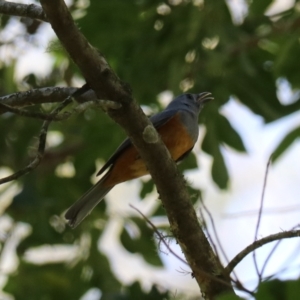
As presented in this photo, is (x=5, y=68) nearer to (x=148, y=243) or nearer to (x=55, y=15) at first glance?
(x=148, y=243)

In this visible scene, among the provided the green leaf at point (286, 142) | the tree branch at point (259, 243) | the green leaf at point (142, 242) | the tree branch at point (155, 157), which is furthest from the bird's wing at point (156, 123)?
the tree branch at point (259, 243)

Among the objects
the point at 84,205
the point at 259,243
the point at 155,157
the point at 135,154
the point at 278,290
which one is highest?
the point at 135,154

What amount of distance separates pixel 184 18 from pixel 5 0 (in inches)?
97.1

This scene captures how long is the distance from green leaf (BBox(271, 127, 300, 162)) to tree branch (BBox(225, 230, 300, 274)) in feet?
6.35

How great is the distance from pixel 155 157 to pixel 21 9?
0.88m

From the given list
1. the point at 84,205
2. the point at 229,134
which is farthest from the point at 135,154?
the point at 229,134

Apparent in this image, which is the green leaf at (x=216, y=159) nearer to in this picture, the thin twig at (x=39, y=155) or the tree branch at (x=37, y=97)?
the tree branch at (x=37, y=97)

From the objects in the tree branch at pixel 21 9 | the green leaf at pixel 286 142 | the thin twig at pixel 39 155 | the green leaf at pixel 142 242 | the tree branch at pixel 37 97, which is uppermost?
the green leaf at pixel 142 242

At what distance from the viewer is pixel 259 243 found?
2766 mm

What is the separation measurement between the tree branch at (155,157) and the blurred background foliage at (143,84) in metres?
A: 1.72

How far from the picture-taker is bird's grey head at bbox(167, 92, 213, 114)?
17.5ft

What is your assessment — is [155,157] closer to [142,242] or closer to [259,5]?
[259,5]

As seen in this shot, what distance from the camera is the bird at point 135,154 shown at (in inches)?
187

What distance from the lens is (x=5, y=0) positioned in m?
2.97
